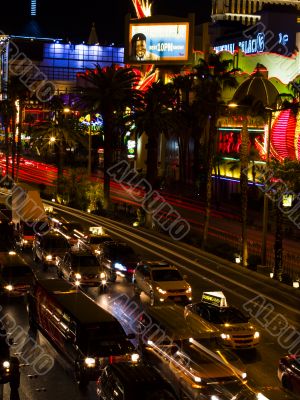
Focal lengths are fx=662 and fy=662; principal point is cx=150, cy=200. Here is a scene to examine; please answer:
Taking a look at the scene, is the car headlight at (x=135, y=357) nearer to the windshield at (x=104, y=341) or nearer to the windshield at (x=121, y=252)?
the windshield at (x=104, y=341)

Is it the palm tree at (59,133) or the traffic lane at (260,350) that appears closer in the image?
the traffic lane at (260,350)

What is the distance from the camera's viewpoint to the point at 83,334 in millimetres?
16938

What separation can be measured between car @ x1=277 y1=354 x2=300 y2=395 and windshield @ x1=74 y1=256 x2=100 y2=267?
12953 millimetres

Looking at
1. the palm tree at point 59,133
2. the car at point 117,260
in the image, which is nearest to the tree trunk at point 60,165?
the palm tree at point 59,133

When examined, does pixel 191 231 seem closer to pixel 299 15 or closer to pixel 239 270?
pixel 239 270

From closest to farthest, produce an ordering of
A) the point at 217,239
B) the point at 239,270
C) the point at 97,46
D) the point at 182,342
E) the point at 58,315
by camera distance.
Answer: the point at 182,342, the point at 58,315, the point at 239,270, the point at 217,239, the point at 97,46

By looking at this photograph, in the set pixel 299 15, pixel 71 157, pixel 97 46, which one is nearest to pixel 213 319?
pixel 299 15

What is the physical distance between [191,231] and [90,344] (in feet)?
98.0

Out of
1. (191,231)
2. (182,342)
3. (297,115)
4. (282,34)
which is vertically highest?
(282,34)

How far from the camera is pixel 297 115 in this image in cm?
4756

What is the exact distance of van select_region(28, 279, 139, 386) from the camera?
651 inches

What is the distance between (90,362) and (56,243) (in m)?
16.7

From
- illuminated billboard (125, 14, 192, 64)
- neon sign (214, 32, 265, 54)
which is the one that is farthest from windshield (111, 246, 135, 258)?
illuminated billboard (125, 14, 192, 64)

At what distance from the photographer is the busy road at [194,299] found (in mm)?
16844
